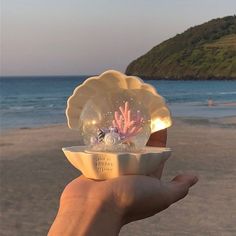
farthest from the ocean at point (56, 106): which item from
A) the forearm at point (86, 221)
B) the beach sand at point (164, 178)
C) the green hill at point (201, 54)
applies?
the green hill at point (201, 54)

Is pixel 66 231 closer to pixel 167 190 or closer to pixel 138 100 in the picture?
pixel 167 190

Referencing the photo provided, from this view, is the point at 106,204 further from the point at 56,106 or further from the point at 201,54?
the point at 201,54

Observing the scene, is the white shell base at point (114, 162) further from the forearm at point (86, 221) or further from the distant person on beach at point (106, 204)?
the forearm at point (86, 221)

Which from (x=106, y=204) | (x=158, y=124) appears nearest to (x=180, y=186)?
(x=158, y=124)

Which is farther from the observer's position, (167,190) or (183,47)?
(183,47)

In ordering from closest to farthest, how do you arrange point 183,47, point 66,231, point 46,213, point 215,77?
point 66,231, point 46,213, point 215,77, point 183,47

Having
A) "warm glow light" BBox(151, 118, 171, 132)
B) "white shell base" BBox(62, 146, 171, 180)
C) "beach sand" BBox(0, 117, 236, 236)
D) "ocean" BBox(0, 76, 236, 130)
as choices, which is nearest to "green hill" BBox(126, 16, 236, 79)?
"ocean" BBox(0, 76, 236, 130)

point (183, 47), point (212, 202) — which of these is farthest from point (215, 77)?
point (212, 202)

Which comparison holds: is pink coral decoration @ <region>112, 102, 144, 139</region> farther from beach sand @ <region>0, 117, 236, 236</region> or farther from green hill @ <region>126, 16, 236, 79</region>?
green hill @ <region>126, 16, 236, 79</region>
